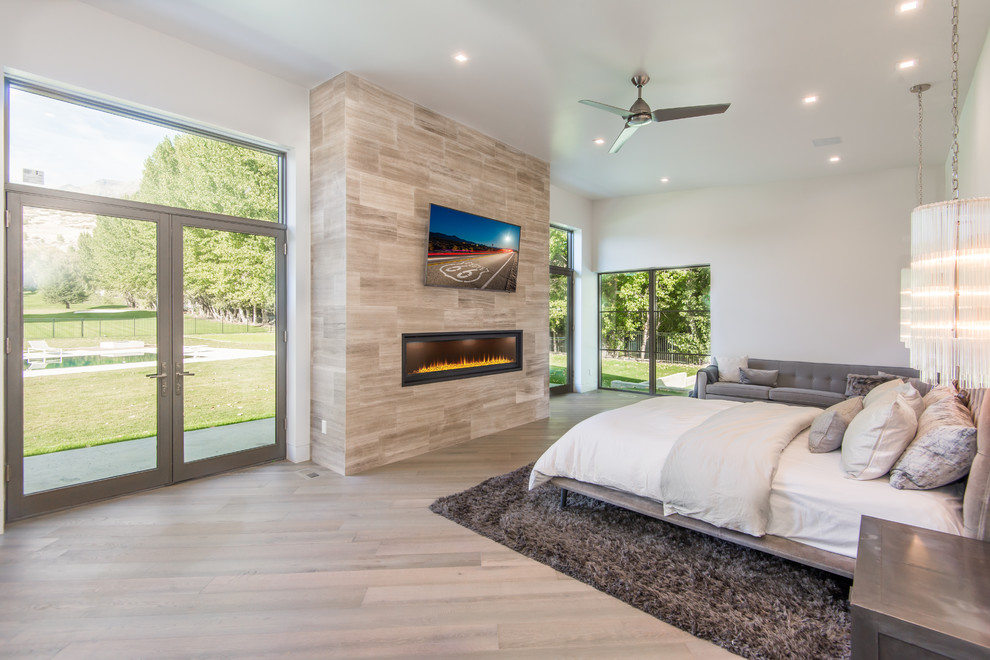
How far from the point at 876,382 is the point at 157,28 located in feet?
25.2

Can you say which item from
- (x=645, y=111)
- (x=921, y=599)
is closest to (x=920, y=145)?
(x=645, y=111)

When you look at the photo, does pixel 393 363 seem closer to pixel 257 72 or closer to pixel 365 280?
pixel 365 280

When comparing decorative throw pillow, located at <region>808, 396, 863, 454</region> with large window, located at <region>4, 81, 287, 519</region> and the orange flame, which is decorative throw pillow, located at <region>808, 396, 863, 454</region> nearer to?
the orange flame

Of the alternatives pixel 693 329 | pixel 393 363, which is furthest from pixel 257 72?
pixel 693 329

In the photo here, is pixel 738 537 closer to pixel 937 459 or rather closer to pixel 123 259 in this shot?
pixel 937 459

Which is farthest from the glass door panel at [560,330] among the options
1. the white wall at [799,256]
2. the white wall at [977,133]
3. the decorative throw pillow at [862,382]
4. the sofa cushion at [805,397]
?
the white wall at [977,133]

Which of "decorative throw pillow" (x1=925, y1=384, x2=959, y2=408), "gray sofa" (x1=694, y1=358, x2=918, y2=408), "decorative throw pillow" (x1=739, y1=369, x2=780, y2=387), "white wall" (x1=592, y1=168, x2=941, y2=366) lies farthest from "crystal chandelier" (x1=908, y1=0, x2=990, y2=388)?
"white wall" (x1=592, y1=168, x2=941, y2=366)

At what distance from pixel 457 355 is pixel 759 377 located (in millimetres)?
4143

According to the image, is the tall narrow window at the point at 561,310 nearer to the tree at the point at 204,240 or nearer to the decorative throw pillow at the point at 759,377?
the decorative throw pillow at the point at 759,377

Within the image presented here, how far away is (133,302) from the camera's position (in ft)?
11.1

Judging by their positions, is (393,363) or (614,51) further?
(393,363)

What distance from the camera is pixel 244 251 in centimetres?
394

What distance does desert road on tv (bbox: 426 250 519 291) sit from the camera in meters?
4.47

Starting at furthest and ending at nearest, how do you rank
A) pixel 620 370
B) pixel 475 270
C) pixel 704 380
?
pixel 620 370, pixel 704 380, pixel 475 270
